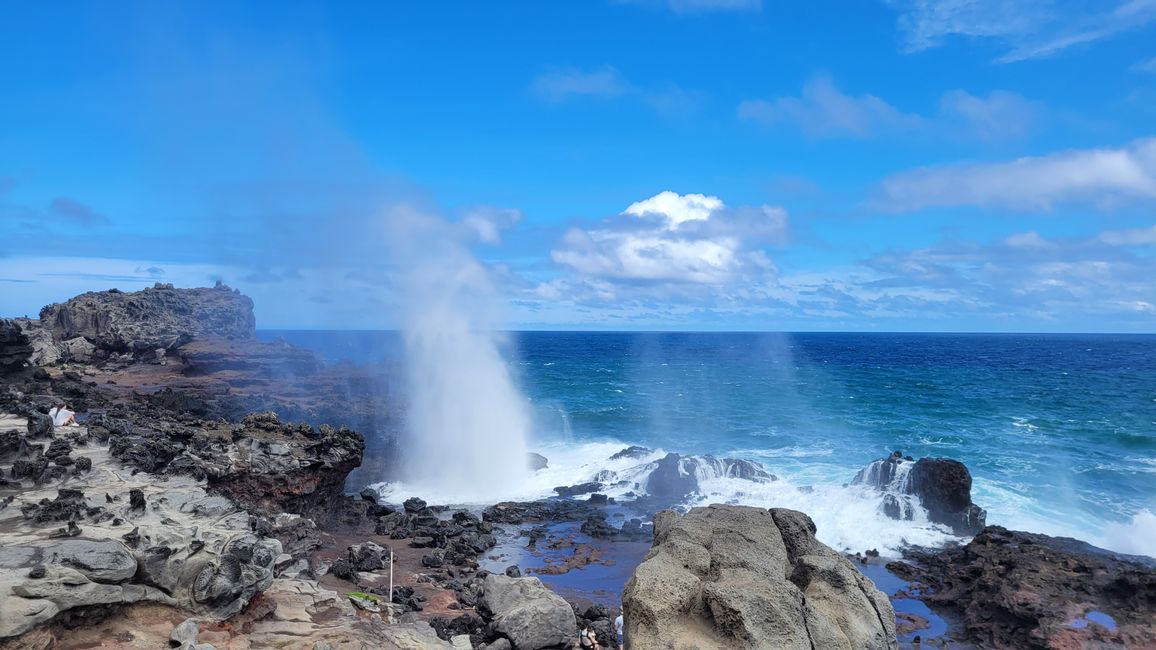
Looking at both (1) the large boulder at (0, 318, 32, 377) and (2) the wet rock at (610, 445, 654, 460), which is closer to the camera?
(1) the large boulder at (0, 318, 32, 377)

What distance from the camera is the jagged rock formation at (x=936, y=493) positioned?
80.0 feet

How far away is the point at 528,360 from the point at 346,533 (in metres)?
86.0

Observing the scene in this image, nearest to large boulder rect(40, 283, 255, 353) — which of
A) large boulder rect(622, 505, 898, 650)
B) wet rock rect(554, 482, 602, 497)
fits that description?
wet rock rect(554, 482, 602, 497)

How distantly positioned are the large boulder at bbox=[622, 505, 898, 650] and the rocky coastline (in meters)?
0.03

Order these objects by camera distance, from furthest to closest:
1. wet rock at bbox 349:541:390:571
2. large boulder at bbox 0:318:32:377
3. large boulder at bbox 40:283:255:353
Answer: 1. large boulder at bbox 40:283:255:353
2. large boulder at bbox 0:318:32:377
3. wet rock at bbox 349:541:390:571

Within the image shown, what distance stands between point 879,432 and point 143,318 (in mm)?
48665

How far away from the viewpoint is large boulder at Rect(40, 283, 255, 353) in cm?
4706

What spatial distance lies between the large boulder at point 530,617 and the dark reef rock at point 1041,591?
9.72 m

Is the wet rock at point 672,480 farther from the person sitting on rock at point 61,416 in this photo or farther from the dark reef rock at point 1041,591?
the person sitting on rock at point 61,416

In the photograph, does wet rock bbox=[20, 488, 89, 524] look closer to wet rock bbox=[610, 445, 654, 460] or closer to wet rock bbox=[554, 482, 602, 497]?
wet rock bbox=[554, 482, 602, 497]

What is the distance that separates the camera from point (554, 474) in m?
34.7

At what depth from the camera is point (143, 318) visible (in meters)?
48.2

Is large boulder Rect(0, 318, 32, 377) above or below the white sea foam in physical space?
above

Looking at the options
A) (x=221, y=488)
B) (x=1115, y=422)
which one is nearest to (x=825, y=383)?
(x=1115, y=422)
